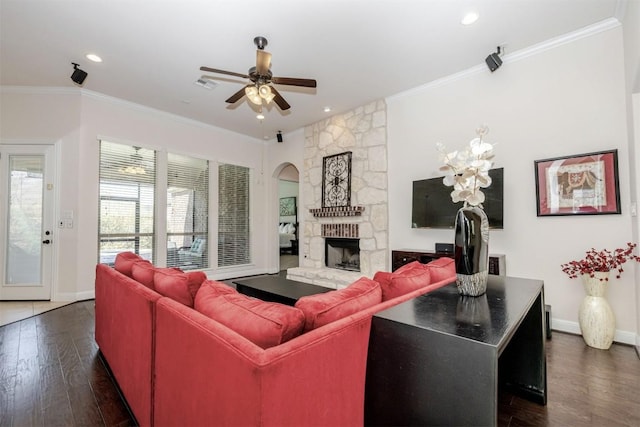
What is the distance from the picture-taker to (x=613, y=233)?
278cm

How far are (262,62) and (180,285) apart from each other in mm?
2175

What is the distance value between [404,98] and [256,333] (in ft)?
14.1

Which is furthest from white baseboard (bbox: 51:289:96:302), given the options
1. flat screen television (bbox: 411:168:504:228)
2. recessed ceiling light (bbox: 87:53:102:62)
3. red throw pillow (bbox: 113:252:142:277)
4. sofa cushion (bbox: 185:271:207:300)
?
flat screen television (bbox: 411:168:504:228)

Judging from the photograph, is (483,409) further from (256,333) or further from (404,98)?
(404,98)

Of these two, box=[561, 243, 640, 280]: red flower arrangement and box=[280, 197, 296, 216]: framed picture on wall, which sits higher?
box=[280, 197, 296, 216]: framed picture on wall

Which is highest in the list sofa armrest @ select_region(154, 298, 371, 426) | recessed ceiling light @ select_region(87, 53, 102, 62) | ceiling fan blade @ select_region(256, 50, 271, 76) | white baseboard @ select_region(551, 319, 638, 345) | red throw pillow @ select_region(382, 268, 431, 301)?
recessed ceiling light @ select_region(87, 53, 102, 62)

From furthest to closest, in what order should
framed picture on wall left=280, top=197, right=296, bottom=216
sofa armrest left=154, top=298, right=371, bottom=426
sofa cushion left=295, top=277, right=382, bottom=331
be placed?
1. framed picture on wall left=280, top=197, right=296, bottom=216
2. sofa cushion left=295, top=277, right=382, bottom=331
3. sofa armrest left=154, top=298, right=371, bottom=426

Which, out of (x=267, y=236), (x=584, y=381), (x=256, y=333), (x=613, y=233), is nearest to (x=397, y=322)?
(x=256, y=333)

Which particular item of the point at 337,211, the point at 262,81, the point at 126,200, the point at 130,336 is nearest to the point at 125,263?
the point at 130,336

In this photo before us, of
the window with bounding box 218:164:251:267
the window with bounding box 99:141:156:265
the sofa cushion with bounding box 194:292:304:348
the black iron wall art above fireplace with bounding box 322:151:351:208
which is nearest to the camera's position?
the sofa cushion with bounding box 194:292:304:348

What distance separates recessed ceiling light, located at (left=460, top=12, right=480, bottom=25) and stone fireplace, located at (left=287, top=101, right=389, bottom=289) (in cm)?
183

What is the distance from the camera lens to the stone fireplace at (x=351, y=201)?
460cm

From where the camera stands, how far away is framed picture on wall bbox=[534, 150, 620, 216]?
278 centimetres

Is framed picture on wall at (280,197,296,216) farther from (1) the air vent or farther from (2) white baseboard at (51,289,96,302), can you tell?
(2) white baseboard at (51,289,96,302)
